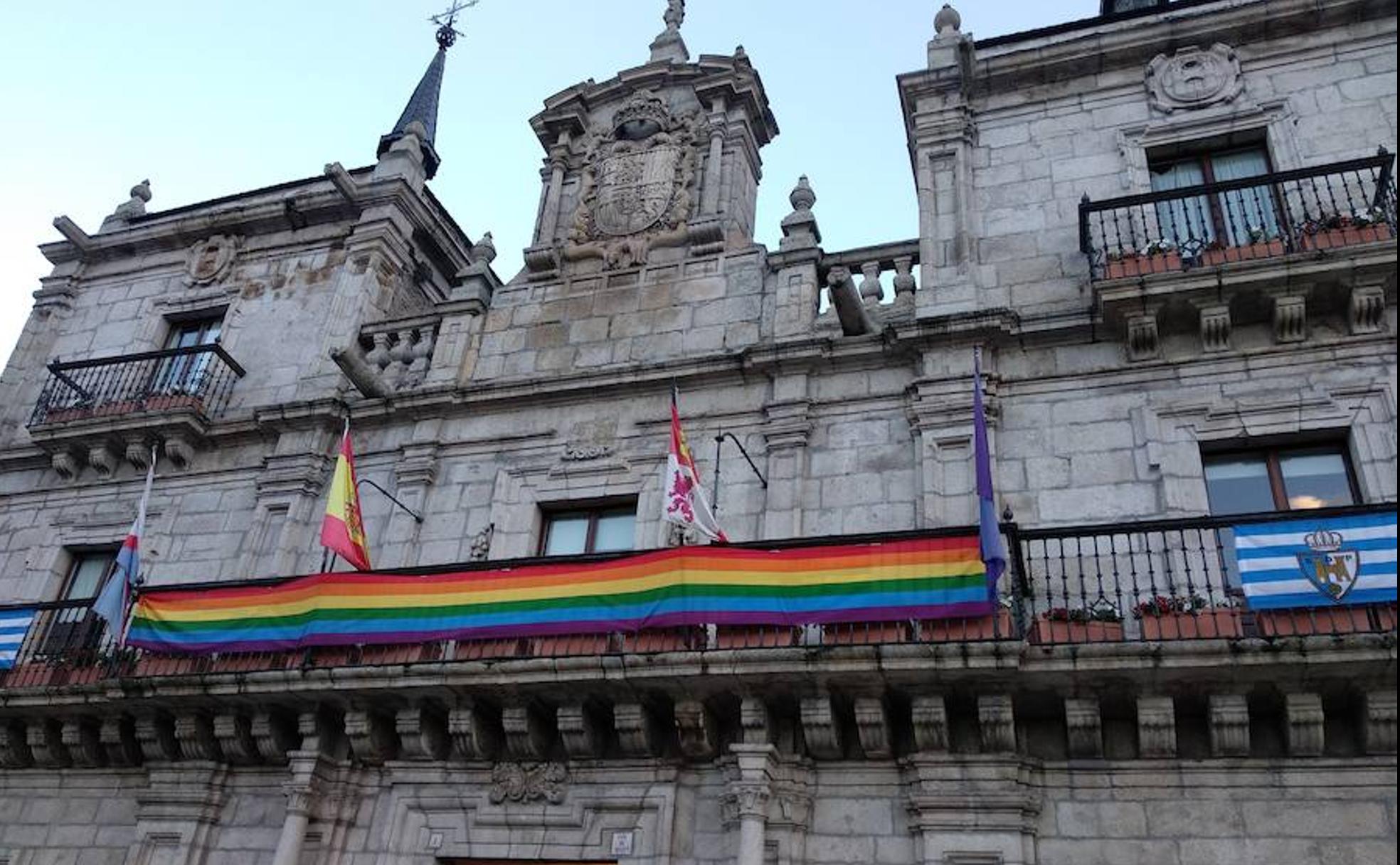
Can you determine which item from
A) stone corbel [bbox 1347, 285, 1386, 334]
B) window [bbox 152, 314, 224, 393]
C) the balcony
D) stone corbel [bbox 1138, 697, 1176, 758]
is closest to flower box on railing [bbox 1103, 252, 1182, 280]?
stone corbel [bbox 1347, 285, 1386, 334]

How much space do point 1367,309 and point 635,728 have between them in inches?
291

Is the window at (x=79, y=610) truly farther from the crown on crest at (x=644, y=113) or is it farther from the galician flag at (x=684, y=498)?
the crown on crest at (x=644, y=113)

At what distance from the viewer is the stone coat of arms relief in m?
14.1

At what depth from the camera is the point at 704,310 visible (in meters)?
13.1

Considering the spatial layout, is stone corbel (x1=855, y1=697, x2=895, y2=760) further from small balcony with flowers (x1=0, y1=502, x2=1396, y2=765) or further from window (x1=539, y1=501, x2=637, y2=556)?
window (x1=539, y1=501, x2=637, y2=556)

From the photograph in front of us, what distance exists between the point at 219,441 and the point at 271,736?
471 cm

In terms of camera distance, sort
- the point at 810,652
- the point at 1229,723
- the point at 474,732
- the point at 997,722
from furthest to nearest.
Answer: the point at 474,732
the point at 810,652
the point at 997,722
the point at 1229,723

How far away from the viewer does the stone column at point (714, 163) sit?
13.9 m

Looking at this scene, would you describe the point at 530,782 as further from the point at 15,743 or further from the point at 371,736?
the point at 15,743

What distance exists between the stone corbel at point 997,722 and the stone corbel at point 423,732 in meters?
4.83

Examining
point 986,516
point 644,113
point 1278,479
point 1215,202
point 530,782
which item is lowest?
point 530,782

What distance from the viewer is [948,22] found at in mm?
14398

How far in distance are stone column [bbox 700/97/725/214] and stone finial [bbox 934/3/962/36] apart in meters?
2.82

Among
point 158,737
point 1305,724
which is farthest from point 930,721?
point 158,737
